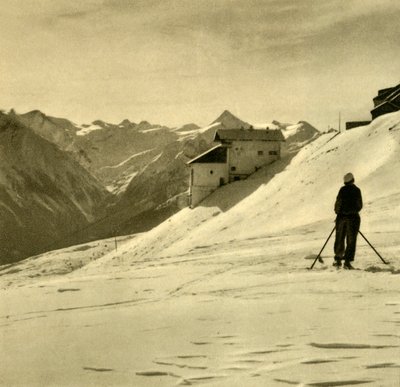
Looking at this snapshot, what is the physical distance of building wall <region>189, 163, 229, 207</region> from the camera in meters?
62.8

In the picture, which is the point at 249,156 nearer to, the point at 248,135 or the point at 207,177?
the point at 248,135

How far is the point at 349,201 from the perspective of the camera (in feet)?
42.8

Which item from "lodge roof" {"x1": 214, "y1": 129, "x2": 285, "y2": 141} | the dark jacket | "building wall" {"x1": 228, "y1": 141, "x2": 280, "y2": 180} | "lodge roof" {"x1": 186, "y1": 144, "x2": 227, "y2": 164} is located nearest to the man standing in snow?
the dark jacket

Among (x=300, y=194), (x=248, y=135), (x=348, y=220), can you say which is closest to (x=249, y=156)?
(x=248, y=135)

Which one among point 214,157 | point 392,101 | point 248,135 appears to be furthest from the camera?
point 248,135

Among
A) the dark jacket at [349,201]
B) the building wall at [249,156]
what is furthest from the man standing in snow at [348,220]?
the building wall at [249,156]

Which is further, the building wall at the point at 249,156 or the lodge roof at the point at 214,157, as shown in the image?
the building wall at the point at 249,156

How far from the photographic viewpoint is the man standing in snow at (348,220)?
42.3 feet

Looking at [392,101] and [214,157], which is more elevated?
[392,101]

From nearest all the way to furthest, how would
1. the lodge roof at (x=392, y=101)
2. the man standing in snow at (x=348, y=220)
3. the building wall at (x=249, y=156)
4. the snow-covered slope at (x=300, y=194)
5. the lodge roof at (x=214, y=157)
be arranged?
the man standing in snow at (x=348, y=220) → the snow-covered slope at (x=300, y=194) → the lodge roof at (x=392, y=101) → the lodge roof at (x=214, y=157) → the building wall at (x=249, y=156)

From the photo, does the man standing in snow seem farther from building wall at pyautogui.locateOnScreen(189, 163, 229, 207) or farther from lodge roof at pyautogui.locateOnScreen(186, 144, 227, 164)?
lodge roof at pyautogui.locateOnScreen(186, 144, 227, 164)

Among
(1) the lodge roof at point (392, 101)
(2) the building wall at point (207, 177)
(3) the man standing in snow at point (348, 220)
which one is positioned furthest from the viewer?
(2) the building wall at point (207, 177)

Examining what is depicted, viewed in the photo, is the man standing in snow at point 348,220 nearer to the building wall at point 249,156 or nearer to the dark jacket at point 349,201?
the dark jacket at point 349,201

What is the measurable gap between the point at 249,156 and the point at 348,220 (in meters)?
52.2
